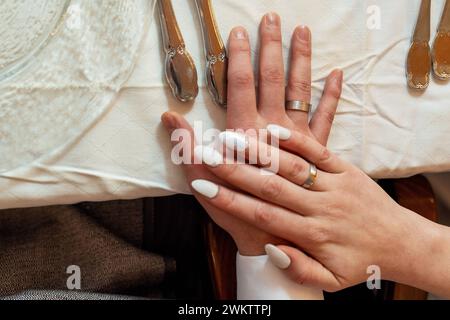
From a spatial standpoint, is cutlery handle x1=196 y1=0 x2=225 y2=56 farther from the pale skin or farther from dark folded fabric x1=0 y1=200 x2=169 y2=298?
dark folded fabric x1=0 y1=200 x2=169 y2=298

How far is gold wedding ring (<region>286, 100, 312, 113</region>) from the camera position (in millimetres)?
509

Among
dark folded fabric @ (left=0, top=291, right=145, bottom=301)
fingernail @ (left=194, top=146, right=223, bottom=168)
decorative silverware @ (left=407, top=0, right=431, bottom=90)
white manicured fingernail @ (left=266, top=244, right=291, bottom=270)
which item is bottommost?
dark folded fabric @ (left=0, top=291, right=145, bottom=301)

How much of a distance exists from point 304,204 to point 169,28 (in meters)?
0.24

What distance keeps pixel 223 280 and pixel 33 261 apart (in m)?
0.25

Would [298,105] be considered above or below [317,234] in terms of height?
above

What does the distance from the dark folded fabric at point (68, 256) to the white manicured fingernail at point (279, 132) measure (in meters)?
0.29

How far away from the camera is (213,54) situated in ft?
1.61

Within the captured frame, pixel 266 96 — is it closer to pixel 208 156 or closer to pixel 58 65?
pixel 208 156

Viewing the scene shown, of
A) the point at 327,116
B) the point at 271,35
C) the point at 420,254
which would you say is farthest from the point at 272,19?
the point at 420,254

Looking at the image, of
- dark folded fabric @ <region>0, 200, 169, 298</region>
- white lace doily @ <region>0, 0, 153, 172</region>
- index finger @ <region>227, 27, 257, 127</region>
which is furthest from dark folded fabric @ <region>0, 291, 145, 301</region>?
index finger @ <region>227, 27, 257, 127</region>

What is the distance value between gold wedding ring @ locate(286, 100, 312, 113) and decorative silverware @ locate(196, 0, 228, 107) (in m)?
0.07

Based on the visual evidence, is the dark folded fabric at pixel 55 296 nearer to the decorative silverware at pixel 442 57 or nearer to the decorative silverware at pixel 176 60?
the decorative silverware at pixel 176 60

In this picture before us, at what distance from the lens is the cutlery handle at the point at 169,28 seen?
1.58 feet

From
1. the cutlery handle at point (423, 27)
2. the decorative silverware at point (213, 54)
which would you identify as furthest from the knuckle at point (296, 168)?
the cutlery handle at point (423, 27)
